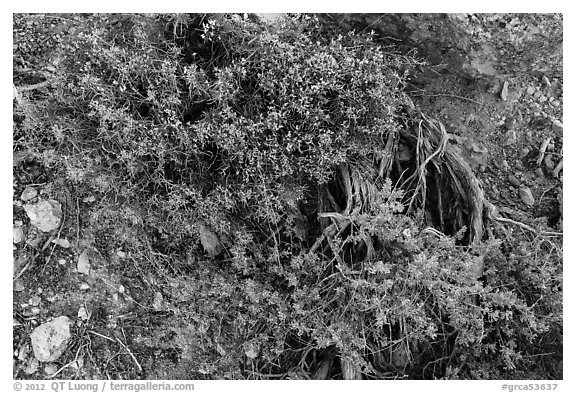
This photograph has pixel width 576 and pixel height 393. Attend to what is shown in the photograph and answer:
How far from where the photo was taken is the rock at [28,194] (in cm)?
361

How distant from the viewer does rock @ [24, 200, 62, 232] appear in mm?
3590

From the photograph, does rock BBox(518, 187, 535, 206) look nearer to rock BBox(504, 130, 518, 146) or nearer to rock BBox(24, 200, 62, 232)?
rock BBox(504, 130, 518, 146)

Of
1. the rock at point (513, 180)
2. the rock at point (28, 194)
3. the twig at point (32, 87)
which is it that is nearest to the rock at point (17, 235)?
the rock at point (28, 194)

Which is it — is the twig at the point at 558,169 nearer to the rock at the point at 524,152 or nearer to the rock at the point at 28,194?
the rock at the point at 524,152

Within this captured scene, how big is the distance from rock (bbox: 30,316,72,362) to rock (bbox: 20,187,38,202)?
2.91 feet

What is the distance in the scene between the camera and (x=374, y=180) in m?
3.73

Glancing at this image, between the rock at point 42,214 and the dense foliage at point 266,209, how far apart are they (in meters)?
0.23

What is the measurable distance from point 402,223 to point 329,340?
0.93 m

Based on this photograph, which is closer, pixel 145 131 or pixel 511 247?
pixel 145 131

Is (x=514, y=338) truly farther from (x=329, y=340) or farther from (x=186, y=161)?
(x=186, y=161)

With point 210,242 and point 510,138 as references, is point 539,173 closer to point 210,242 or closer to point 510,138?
point 510,138

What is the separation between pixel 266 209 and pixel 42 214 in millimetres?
1609

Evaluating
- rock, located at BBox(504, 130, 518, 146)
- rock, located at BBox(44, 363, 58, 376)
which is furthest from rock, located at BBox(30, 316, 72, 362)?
rock, located at BBox(504, 130, 518, 146)
